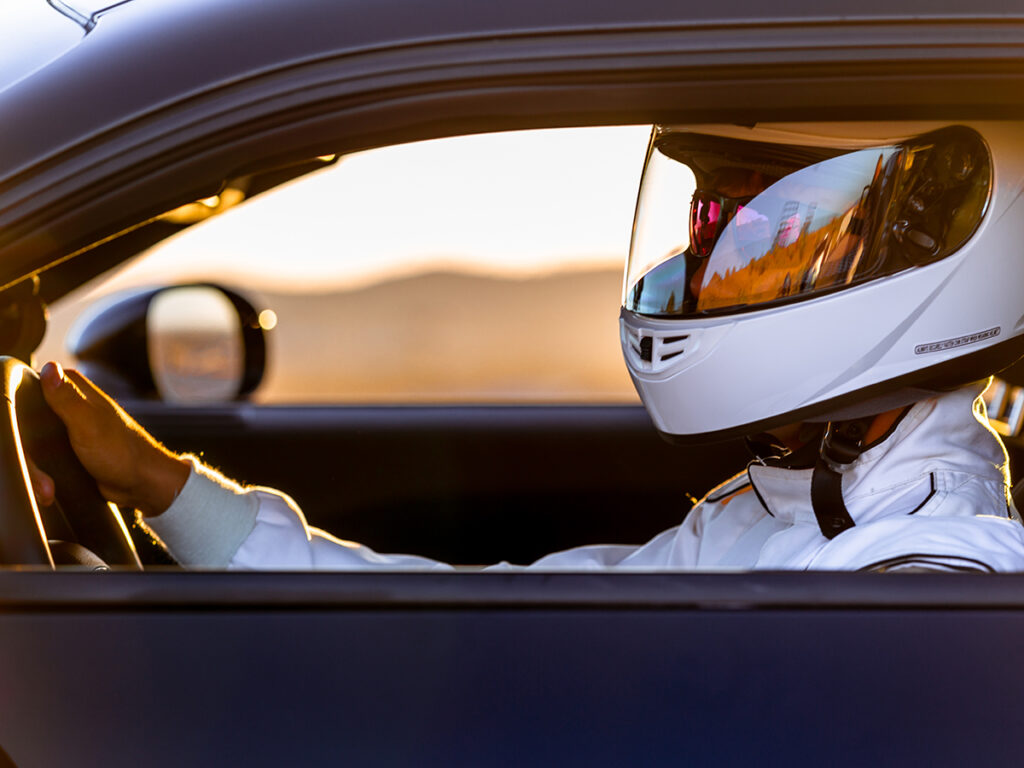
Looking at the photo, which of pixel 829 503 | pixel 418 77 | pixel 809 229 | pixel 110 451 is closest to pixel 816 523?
pixel 829 503

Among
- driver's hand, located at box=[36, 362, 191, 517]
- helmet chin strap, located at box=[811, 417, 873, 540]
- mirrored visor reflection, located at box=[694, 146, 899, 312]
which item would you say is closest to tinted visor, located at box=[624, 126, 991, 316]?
mirrored visor reflection, located at box=[694, 146, 899, 312]

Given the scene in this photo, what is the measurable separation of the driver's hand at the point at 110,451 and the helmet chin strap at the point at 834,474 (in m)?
0.76

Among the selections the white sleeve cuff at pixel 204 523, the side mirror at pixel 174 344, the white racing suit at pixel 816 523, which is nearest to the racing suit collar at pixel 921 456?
the white racing suit at pixel 816 523

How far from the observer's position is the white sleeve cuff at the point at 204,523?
1357 mm

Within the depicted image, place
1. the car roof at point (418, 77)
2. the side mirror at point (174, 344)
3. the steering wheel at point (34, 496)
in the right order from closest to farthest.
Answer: the car roof at point (418, 77) → the steering wheel at point (34, 496) → the side mirror at point (174, 344)

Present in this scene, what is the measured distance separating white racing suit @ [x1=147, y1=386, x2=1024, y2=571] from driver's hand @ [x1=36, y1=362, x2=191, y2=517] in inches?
1.1

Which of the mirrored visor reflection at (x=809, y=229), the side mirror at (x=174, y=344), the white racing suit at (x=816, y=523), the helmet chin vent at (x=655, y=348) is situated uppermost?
the side mirror at (x=174, y=344)

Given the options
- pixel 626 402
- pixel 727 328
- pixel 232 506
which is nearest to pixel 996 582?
pixel 727 328

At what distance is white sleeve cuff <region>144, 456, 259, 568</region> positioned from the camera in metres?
1.36

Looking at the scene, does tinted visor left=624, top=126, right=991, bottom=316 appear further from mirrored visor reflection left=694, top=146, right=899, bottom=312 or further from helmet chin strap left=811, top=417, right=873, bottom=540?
helmet chin strap left=811, top=417, right=873, bottom=540

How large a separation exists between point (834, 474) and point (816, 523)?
0.07 metres

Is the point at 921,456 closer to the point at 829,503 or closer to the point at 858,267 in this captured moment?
the point at 829,503

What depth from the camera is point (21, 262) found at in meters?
0.90

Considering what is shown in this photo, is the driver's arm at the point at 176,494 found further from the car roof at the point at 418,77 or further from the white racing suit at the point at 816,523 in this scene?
the car roof at the point at 418,77
